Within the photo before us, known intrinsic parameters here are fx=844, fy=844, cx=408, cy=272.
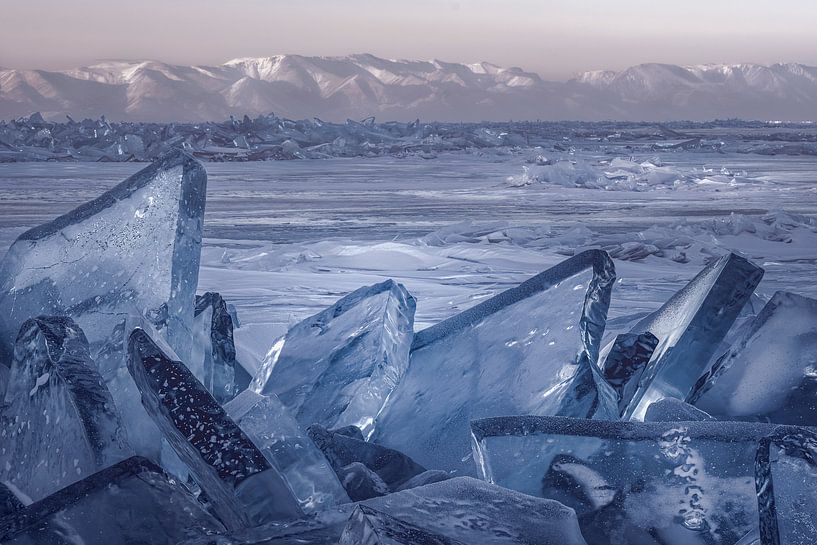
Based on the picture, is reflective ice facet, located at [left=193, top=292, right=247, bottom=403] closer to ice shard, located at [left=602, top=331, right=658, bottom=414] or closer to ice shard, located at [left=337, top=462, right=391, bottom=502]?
ice shard, located at [left=337, top=462, right=391, bottom=502]

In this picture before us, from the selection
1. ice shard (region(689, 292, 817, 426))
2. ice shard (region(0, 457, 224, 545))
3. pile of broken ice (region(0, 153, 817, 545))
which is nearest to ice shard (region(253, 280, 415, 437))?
pile of broken ice (region(0, 153, 817, 545))

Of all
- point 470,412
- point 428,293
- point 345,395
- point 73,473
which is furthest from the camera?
point 428,293

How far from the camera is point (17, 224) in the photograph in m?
6.01

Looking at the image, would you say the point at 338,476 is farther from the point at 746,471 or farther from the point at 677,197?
the point at 677,197

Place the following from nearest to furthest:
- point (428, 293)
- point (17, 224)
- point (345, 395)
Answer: point (345, 395), point (428, 293), point (17, 224)

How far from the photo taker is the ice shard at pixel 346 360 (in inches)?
73.7

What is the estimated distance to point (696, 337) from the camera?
1821 mm

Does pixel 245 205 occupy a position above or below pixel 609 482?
below

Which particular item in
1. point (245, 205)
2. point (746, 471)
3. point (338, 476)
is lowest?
point (245, 205)

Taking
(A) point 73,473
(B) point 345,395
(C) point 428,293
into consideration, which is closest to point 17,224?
(C) point 428,293

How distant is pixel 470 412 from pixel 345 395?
34cm

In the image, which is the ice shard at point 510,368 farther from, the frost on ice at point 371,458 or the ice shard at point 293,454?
the ice shard at point 293,454

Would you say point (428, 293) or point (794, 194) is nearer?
point (428, 293)

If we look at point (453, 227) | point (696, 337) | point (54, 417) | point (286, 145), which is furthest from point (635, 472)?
point (286, 145)
